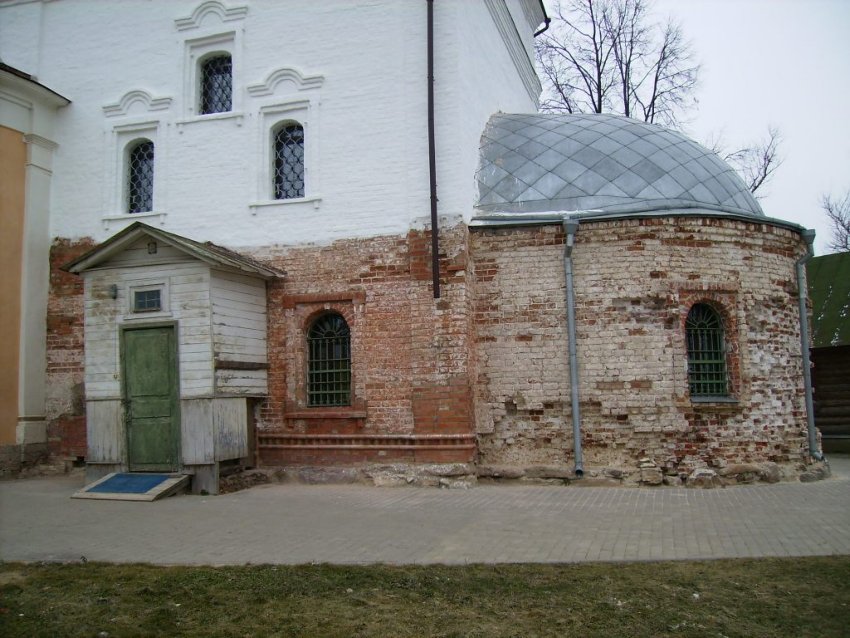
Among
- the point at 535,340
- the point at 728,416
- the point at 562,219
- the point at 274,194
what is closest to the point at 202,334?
the point at 274,194

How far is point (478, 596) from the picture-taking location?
515 cm

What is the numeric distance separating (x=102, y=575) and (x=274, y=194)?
727 cm

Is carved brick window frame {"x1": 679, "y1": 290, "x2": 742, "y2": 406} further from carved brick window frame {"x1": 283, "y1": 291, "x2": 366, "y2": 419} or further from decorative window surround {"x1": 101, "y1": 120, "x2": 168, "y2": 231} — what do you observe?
decorative window surround {"x1": 101, "y1": 120, "x2": 168, "y2": 231}

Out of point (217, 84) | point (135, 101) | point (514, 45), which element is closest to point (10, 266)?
point (135, 101)

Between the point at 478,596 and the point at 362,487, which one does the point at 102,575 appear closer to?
the point at 478,596

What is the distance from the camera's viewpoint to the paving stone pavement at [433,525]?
21.1ft

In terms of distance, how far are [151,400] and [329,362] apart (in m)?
2.62

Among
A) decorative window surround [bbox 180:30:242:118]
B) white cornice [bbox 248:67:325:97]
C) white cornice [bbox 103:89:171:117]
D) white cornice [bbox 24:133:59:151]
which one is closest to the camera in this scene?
white cornice [bbox 248:67:325:97]

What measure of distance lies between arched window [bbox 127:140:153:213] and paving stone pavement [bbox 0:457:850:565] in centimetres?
491

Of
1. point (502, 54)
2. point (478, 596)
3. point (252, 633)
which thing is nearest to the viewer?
point (252, 633)

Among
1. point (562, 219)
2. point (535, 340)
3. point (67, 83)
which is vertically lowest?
point (535, 340)

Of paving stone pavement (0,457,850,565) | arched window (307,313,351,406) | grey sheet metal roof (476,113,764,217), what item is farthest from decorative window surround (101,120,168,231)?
grey sheet metal roof (476,113,764,217)

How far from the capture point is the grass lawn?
4.57 m

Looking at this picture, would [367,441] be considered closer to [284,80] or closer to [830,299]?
[284,80]
